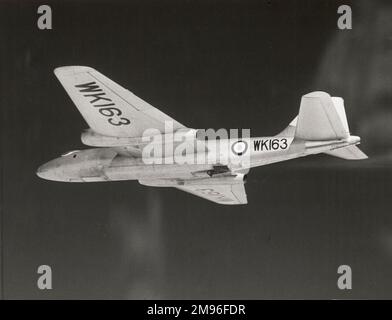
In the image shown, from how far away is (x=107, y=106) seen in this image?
19141mm

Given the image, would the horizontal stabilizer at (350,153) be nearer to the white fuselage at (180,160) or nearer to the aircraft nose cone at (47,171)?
the white fuselage at (180,160)

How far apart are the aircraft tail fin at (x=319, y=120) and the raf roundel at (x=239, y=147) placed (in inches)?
50.9

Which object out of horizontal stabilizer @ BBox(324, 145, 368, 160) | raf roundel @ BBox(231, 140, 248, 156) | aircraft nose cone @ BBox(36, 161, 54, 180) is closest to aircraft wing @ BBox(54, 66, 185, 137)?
raf roundel @ BBox(231, 140, 248, 156)

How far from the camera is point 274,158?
1916cm

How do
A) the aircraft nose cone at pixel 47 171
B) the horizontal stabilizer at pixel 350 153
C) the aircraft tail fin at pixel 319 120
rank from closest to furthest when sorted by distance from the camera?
the aircraft tail fin at pixel 319 120
the horizontal stabilizer at pixel 350 153
the aircraft nose cone at pixel 47 171

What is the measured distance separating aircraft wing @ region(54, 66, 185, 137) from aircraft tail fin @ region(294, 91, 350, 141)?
277 centimetres

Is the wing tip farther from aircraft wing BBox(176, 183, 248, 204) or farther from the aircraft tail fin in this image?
the aircraft tail fin

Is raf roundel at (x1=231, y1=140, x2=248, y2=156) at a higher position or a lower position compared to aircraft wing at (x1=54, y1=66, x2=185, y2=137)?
lower

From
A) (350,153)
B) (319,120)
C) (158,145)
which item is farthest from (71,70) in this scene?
(350,153)

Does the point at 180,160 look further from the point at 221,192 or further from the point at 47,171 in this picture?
the point at 47,171

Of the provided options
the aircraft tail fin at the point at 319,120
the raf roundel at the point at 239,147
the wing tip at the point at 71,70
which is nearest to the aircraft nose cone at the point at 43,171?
the wing tip at the point at 71,70

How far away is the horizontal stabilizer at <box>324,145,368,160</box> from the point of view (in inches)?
771

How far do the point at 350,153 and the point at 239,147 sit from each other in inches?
89.7

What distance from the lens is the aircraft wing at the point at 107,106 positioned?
18.6 m
